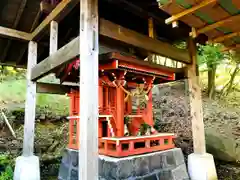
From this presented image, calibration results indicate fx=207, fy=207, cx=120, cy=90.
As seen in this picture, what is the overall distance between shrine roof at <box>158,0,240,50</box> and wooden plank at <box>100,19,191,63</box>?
882mm

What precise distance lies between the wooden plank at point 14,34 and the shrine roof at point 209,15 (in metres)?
3.56

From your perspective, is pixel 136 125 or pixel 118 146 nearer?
pixel 118 146

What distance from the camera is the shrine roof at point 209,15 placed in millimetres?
1981

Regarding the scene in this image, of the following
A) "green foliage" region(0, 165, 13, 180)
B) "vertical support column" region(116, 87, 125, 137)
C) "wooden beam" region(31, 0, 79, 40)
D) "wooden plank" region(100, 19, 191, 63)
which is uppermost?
"wooden beam" region(31, 0, 79, 40)

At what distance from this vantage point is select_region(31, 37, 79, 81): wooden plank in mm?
2889

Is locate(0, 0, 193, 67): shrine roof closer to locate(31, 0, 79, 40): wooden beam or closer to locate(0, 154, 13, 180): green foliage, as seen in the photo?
locate(31, 0, 79, 40): wooden beam

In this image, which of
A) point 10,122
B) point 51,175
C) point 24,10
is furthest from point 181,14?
point 10,122

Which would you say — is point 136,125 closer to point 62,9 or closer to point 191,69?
point 191,69

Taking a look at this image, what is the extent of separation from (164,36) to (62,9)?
2503mm

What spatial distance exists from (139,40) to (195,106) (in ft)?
6.33

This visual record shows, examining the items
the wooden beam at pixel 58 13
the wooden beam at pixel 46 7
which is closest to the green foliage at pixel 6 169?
the wooden beam at pixel 58 13

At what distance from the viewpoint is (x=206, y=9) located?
6.74ft

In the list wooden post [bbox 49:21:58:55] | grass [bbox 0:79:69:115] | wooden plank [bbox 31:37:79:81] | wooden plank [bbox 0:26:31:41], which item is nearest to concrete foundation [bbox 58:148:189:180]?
wooden plank [bbox 31:37:79:81]

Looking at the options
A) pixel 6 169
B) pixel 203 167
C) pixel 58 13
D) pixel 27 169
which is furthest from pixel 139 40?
pixel 6 169
